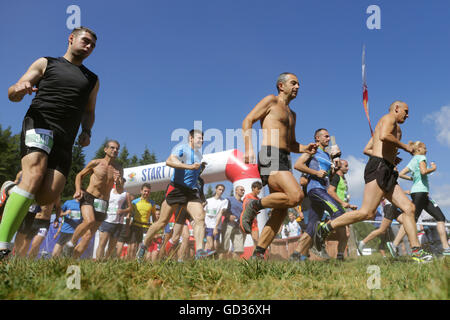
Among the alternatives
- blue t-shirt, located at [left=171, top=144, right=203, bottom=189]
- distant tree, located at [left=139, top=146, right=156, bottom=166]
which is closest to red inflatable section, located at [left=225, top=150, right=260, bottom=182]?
blue t-shirt, located at [left=171, top=144, right=203, bottom=189]

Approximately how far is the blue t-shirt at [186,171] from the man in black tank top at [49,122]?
274 cm

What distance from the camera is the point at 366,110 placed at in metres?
6.01

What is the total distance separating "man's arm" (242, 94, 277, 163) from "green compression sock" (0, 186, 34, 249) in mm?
2300

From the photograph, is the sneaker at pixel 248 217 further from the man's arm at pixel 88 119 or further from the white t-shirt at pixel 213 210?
the white t-shirt at pixel 213 210

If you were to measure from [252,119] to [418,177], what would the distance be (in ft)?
16.1

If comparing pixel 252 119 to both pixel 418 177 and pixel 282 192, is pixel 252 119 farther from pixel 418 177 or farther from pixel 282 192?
pixel 418 177

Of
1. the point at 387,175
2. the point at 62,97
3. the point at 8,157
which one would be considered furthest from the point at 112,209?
the point at 8,157

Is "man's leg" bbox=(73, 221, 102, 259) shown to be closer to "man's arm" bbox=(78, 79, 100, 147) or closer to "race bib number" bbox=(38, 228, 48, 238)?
"race bib number" bbox=(38, 228, 48, 238)

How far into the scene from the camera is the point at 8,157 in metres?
32.0

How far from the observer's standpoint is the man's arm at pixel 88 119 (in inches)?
140

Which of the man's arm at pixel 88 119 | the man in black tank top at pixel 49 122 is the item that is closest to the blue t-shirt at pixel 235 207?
the man's arm at pixel 88 119
